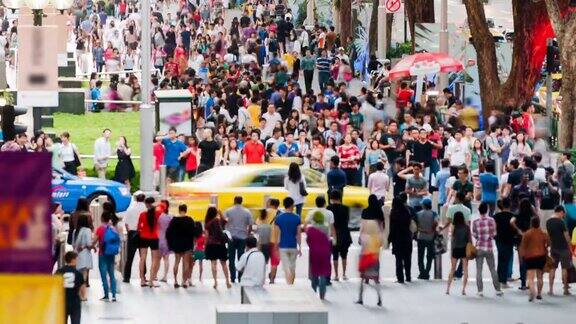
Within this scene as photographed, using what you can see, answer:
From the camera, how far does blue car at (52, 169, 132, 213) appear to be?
33.3 m

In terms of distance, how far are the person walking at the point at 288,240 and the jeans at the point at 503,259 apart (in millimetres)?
2796

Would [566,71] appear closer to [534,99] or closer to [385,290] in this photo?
[534,99]

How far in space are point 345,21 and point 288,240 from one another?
38953 mm

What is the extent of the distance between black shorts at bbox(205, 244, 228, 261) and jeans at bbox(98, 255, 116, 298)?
1425 millimetres

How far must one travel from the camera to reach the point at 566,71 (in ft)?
133

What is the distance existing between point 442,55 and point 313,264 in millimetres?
18723

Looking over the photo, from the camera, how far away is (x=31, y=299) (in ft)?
37.8

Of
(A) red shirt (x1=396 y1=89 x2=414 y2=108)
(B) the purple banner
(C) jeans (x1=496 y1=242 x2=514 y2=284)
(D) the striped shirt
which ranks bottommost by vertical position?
(C) jeans (x1=496 y1=242 x2=514 y2=284)

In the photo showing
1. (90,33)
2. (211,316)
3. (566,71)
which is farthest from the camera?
(90,33)

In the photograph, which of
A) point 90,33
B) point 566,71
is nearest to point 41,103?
point 566,71

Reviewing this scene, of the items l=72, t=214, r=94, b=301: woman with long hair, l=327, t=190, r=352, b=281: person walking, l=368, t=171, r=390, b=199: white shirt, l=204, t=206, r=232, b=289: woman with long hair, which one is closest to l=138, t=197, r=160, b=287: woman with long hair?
l=204, t=206, r=232, b=289: woman with long hair

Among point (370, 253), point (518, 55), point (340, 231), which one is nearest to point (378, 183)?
point (340, 231)

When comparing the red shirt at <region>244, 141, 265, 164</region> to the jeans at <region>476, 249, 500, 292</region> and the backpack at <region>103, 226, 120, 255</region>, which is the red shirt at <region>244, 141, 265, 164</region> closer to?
the jeans at <region>476, 249, 500, 292</region>

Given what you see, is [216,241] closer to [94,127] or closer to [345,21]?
[94,127]
